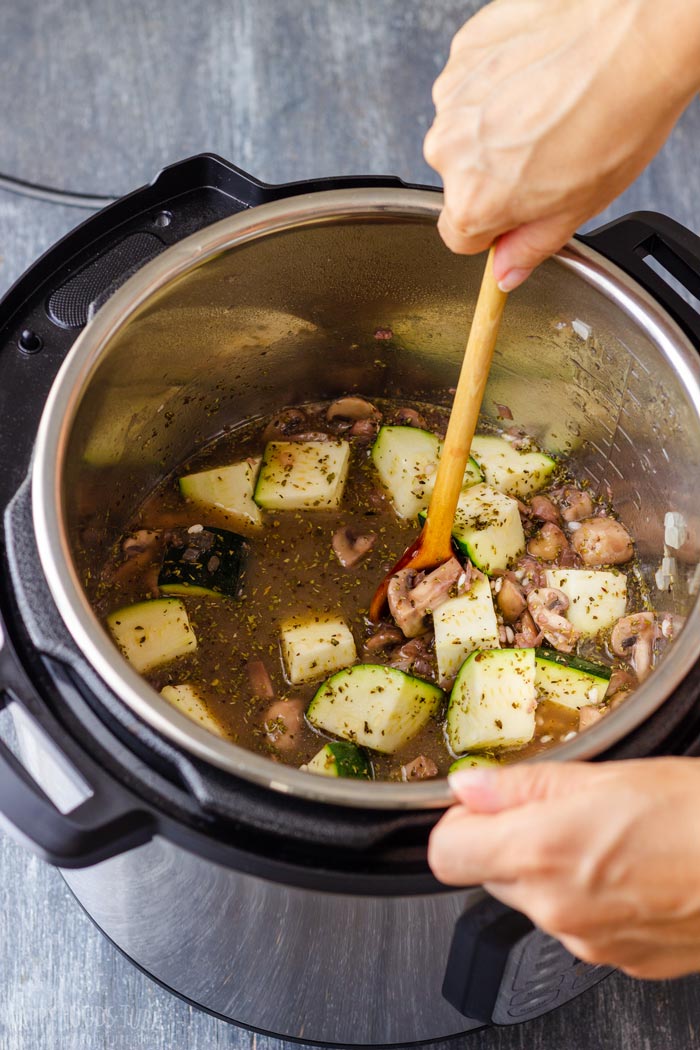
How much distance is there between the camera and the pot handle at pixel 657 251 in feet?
4.44

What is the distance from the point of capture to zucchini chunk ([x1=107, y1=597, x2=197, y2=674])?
1.43 m

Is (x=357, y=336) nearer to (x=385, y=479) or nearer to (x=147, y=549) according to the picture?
(x=385, y=479)

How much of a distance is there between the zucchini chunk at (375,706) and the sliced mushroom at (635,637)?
0.28m

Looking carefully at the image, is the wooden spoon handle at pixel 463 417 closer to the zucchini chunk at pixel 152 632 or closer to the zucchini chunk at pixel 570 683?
the zucchini chunk at pixel 570 683

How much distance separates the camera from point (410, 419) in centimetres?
172

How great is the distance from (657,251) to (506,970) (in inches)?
34.9

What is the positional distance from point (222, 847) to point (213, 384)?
821 millimetres

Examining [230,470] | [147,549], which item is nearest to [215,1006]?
[147,549]

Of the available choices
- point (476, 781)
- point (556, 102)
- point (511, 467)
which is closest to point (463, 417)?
point (511, 467)

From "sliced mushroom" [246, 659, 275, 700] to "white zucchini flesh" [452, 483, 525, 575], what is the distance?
330 mm

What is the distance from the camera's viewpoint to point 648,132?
1.03m

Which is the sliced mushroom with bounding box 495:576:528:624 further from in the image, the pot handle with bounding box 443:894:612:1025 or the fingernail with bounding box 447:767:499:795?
the fingernail with bounding box 447:767:499:795

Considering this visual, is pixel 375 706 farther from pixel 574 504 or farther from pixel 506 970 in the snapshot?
pixel 574 504

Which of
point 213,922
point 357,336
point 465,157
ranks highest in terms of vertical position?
point 465,157
